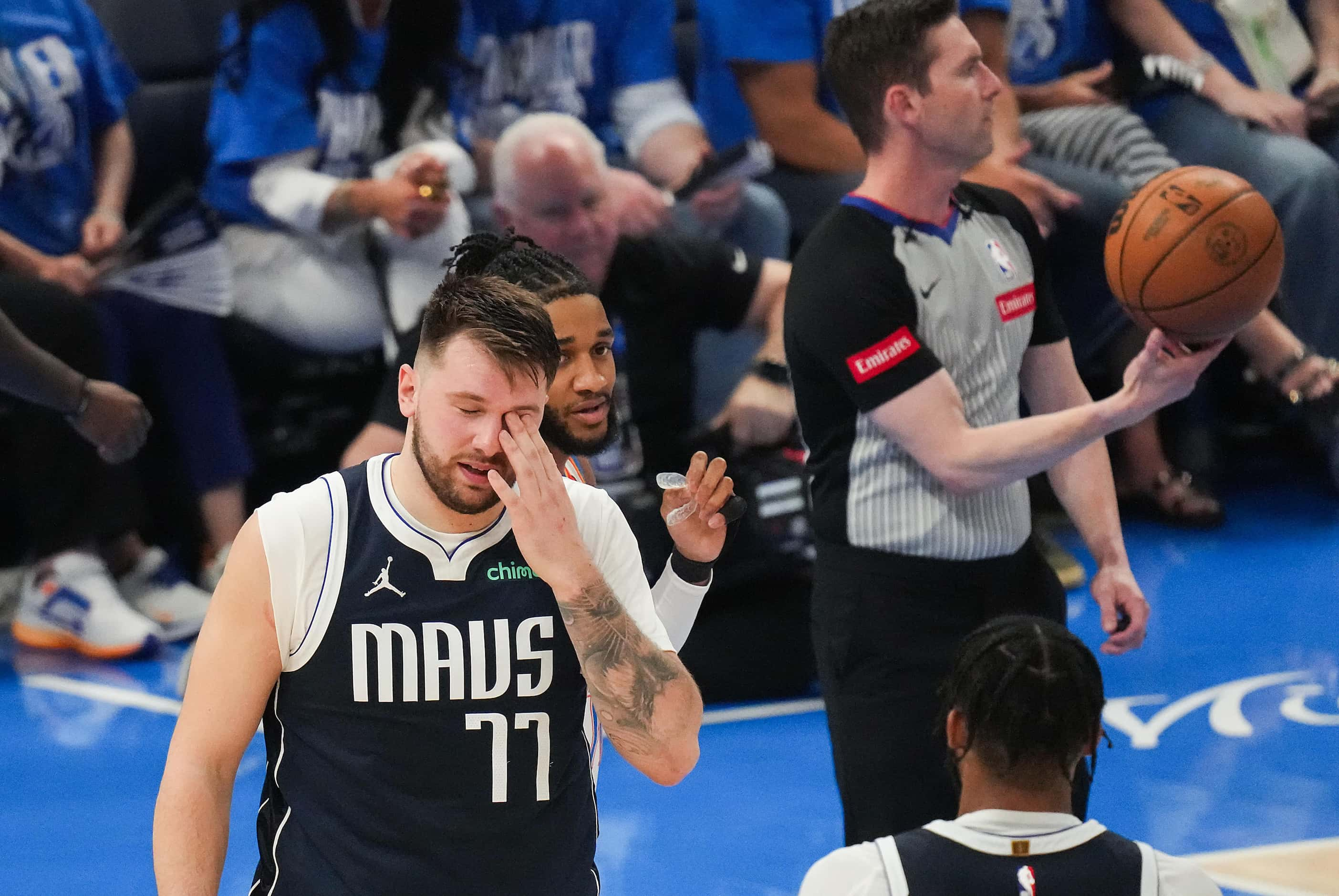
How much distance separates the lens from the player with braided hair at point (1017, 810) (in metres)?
2.17

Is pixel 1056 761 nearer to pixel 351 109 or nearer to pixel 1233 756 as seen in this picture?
pixel 1233 756

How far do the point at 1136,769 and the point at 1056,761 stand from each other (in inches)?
88.3

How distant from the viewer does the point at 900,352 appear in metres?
2.93

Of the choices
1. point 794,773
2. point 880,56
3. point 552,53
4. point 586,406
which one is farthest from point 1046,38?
point 586,406

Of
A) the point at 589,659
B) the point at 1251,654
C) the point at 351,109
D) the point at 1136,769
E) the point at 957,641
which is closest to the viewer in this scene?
the point at 589,659

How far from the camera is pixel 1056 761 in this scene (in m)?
2.32

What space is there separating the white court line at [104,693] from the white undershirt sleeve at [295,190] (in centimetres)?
160

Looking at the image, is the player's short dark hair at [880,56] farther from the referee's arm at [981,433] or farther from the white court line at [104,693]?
the white court line at [104,693]

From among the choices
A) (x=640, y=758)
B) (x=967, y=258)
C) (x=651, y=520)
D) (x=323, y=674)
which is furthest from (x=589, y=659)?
(x=651, y=520)

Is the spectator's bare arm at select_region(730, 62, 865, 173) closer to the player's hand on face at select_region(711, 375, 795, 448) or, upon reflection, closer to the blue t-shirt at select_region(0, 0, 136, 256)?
the player's hand on face at select_region(711, 375, 795, 448)

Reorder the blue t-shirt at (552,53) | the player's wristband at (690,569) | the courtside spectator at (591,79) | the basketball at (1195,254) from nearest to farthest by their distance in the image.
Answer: the player's wristband at (690,569)
the basketball at (1195,254)
the courtside spectator at (591,79)
the blue t-shirt at (552,53)

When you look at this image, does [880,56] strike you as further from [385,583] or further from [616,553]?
[385,583]

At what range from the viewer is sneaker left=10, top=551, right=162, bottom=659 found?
210 inches

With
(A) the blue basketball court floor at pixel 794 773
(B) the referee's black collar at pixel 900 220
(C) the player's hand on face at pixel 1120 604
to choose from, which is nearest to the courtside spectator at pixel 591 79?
(A) the blue basketball court floor at pixel 794 773
